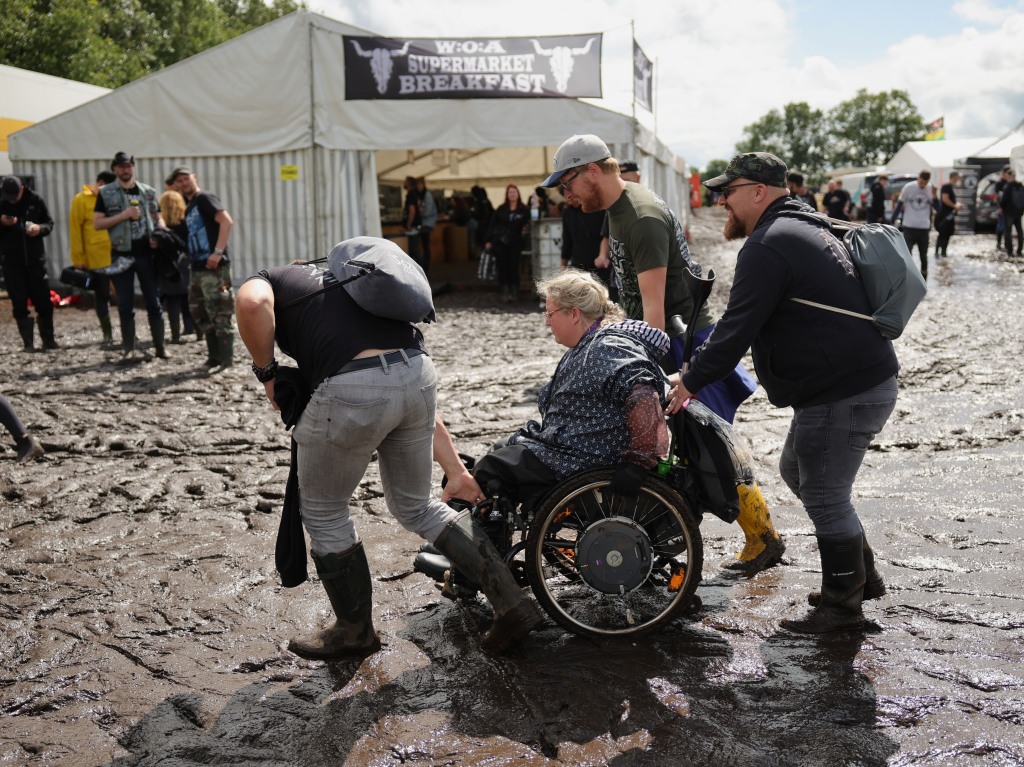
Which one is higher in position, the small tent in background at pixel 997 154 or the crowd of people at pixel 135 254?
the small tent in background at pixel 997 154

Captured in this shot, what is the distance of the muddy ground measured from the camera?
3.10 m

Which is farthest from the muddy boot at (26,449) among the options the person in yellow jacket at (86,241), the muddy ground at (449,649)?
the person in yellow jacket at (86,241)

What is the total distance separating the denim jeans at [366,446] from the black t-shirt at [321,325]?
79mm

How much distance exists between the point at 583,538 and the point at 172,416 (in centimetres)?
497

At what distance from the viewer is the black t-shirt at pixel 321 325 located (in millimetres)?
3355

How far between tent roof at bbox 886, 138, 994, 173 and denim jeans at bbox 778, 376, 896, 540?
1417 inches

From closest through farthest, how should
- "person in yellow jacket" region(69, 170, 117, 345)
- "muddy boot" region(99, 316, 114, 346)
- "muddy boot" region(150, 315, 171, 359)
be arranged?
1. "muddy boot" region(150, 315, 171, 359)
2. "person in yellow jacket" region(69, 170, 117, 345)
3. "muddy boot" region(99, 316, 114, 346)

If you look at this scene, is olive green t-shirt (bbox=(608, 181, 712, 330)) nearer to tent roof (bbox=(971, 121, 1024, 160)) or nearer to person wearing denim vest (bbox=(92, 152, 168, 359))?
person wearing denim vest (bbox=(92, 152, 168, 359))

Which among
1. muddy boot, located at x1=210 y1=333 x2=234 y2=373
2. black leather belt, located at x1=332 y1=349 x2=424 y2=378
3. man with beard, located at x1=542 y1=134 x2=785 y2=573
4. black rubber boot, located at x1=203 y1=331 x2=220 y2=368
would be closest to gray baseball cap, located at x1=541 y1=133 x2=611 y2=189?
man with beard, located at x1=542 y1=134 x2=785 y2=573

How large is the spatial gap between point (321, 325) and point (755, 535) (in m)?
2.14

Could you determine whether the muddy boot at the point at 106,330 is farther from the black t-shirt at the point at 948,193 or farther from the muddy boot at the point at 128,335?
the black t-shirt at the point at 948,193

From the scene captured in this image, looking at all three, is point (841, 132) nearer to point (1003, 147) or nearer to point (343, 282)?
point (1003, 147)

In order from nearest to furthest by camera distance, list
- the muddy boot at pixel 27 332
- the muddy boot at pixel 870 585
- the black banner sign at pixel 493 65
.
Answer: the muddy boot at pixel 870 585, the muddy boot at pixel 27 332, the black banner sign at pixel 493 65

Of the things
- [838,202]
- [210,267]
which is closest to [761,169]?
[210,267]
